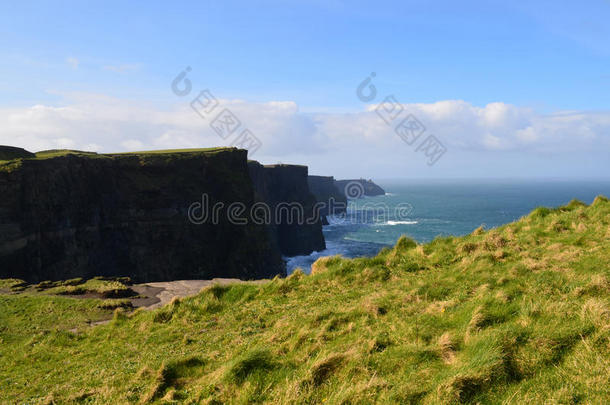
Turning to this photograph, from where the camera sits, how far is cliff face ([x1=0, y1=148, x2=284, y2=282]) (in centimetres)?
4891

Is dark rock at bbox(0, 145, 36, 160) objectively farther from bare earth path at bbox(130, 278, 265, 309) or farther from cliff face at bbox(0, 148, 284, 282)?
bare earth path at bbox(130, 278, 265, 309)

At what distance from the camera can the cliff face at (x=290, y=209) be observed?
346ft

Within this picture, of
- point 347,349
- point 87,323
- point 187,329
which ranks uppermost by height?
point 347,349

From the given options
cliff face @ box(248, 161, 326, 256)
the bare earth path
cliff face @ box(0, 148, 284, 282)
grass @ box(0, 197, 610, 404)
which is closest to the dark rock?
cliff face @ box(0, 148, 284, 282)

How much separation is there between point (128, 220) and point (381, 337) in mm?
64181

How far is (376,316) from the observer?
8.85m

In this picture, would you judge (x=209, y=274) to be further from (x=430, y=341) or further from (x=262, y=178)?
(x=430, y=341)

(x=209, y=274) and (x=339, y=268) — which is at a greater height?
(x=339, y=268)

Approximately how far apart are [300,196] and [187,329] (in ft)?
338

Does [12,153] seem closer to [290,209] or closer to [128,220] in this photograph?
[128,220]

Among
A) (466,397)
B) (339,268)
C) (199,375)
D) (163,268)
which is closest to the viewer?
(466,397)

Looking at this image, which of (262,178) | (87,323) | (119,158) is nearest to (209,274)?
(119,158)

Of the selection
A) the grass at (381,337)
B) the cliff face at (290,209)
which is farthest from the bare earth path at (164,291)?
the cliff face at (290,209)

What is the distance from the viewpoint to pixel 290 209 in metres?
111
